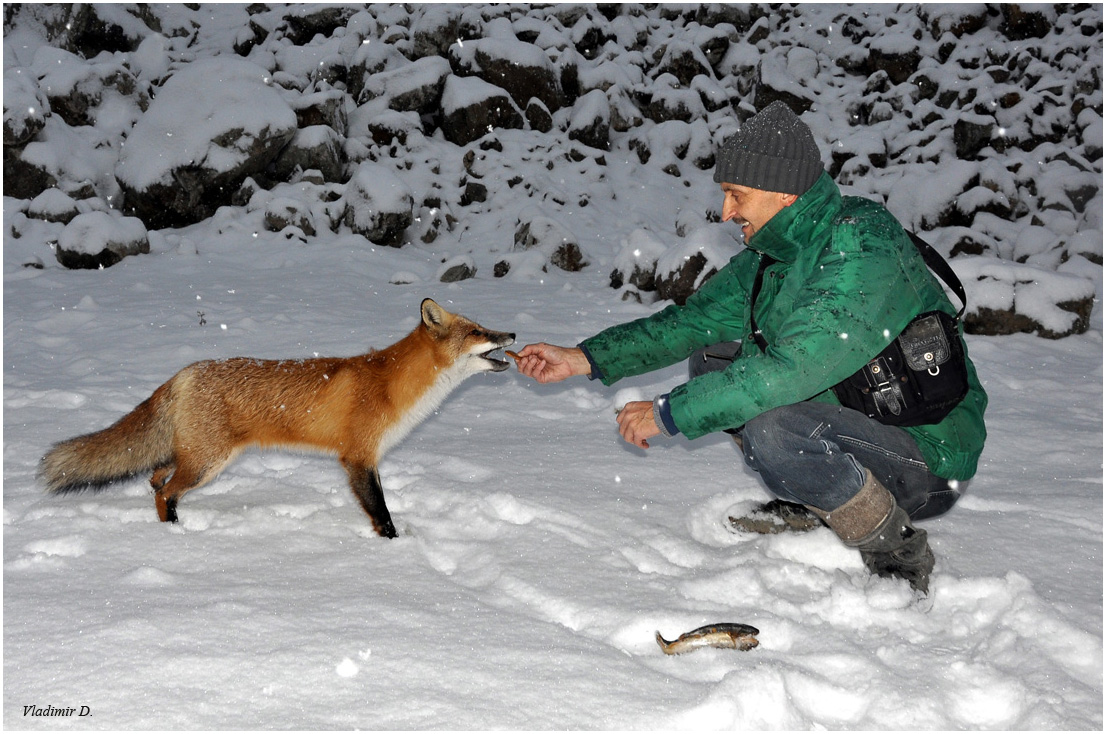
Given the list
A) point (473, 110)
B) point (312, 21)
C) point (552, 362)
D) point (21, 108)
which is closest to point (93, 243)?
point (21, 108)

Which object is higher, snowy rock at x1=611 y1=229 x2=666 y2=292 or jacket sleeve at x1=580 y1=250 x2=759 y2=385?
jacket sleeve at x1=580 y1=250 x2=759 y2=385

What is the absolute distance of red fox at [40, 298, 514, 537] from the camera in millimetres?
3674

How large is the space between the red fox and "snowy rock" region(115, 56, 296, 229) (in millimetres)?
10238

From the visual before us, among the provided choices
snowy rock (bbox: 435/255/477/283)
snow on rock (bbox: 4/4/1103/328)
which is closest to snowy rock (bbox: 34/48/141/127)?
snow on rock (bbox: 4/4/1103/328)

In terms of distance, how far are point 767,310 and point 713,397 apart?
592 mm

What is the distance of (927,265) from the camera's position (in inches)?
127

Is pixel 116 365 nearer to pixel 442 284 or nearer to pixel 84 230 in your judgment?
pixel 442 284

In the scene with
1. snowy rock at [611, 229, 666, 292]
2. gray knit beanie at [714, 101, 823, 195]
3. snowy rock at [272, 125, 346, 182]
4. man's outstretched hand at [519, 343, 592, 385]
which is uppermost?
gray knit beanie at [714, 101, 823, 195]

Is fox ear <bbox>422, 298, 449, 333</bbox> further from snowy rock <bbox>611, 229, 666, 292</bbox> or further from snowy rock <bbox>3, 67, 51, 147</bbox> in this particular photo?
snowy rock <bbox>3, 67, 51, 147</bbox>

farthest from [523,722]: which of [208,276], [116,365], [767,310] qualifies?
Answer: [208,276]

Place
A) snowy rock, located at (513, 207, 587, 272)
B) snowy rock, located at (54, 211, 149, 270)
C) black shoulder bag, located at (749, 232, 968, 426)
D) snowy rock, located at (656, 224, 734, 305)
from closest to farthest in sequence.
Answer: black shoulder bag, located at (749, 232, 968, 426)
snowy rock, located at (656, 224, 734, 305)
snowy rock, located at (54, 211, 149, 270)
snowy rock, located at (513, 207, 587, 272)

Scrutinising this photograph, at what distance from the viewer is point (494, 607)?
115 inches

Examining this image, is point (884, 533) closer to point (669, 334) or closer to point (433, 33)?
point (669, 334)

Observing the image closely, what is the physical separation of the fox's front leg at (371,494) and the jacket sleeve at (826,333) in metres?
1.51
